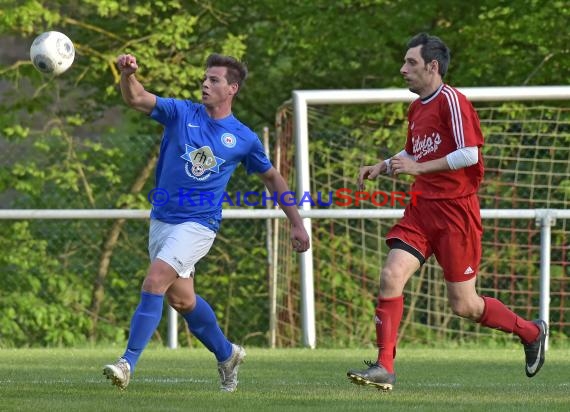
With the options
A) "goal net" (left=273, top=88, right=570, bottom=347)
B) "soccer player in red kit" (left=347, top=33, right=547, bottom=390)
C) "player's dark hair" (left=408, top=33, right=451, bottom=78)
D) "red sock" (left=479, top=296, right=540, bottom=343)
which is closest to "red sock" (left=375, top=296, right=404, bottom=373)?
"soccer player in red kit" (left=347, top=33, right=547, bottom=390)

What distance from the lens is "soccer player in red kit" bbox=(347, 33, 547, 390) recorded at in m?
7.41

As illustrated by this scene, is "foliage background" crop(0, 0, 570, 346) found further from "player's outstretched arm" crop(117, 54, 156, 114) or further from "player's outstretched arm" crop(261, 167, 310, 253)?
"player's outstretched arm" crop(117, 54, 156, 114)

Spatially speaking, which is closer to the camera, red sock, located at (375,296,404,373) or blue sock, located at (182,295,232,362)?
red sock, located at (375,296,404,373)

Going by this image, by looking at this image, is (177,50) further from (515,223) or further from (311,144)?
(515,223)

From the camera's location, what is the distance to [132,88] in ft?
24.2

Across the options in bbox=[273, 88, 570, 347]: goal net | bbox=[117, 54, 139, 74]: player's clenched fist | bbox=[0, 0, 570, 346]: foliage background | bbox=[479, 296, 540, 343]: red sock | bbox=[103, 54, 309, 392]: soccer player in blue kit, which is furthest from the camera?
bbox=[0, 0, 570, 346]: foliage background

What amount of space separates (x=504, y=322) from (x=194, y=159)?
81.1 inches

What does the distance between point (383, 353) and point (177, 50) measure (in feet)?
35.4

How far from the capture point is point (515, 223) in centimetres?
1403

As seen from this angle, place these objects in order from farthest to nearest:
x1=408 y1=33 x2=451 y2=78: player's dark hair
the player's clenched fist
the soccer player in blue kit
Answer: x1=408 y1=33 x2=451 y2=78: player's dark hair → the soccer player in blue kit → the player's clenched fist

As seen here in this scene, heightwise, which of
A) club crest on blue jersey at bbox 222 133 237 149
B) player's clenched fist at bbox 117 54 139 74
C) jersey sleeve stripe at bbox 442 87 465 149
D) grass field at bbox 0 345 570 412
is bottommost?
grass field at bbox 0 345 570 412

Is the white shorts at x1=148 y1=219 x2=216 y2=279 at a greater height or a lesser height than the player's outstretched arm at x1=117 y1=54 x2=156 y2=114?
lesser

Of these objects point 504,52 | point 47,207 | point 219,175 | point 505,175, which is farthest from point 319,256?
point 219,175

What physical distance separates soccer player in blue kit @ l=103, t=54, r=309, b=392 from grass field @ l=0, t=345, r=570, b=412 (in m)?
0.36
